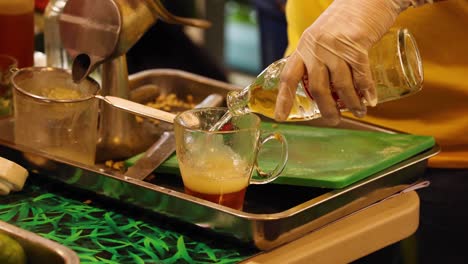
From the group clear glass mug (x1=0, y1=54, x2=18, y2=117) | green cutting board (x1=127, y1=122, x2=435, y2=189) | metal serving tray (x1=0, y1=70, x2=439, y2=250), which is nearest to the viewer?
metal serving tray (x1=0, y1=70, x2=439, y2=250)

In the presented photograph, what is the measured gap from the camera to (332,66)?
120 cm

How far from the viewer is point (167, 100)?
1.64 m

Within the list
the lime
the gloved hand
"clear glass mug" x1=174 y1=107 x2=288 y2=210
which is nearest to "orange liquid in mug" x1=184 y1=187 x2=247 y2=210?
"clear glass mug" x1=174 y1=107 x2=288 y2=210

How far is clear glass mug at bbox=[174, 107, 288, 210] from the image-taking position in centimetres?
116

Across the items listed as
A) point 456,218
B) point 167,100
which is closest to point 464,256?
point 456,218

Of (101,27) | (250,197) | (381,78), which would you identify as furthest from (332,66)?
(101,27)

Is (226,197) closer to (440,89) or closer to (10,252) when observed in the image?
(10,252)

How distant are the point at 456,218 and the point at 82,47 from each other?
685 mm

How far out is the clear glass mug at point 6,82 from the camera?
Answer: 1.45m

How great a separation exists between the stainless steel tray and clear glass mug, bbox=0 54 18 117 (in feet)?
1.36

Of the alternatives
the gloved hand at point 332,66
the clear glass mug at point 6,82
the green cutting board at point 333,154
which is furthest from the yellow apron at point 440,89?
the clear glass mug at point 6,82

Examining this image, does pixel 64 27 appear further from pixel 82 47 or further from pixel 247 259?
pixel 247 259

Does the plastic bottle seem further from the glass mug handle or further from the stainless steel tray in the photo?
the stainless steel tray

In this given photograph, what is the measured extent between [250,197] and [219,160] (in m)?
0.11
